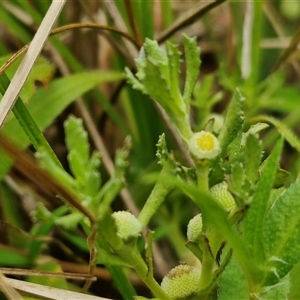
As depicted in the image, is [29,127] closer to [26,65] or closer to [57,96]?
[26,65]

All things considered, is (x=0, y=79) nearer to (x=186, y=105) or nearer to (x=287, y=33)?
(x=186, y=105)

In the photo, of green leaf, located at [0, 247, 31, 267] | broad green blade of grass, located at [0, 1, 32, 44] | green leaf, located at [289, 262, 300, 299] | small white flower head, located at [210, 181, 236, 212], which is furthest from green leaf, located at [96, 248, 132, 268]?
broad green blade of grass, located at [0, 1, 32, 44]

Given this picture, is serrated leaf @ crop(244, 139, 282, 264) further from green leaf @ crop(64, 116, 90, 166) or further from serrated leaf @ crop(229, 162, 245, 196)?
green leaf @ crop(64, 116, 90, 166)

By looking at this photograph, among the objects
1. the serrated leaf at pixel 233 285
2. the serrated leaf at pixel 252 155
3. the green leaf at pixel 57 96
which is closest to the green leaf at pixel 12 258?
the green leaf at pixel 57 96

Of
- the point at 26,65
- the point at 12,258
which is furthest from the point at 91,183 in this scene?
the point at 12,258

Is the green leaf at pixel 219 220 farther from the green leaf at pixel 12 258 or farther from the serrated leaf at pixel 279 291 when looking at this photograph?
the green leaf at pixel 12 258

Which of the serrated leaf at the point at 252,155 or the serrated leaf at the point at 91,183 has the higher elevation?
the serrated leaf at the point at 91,183
